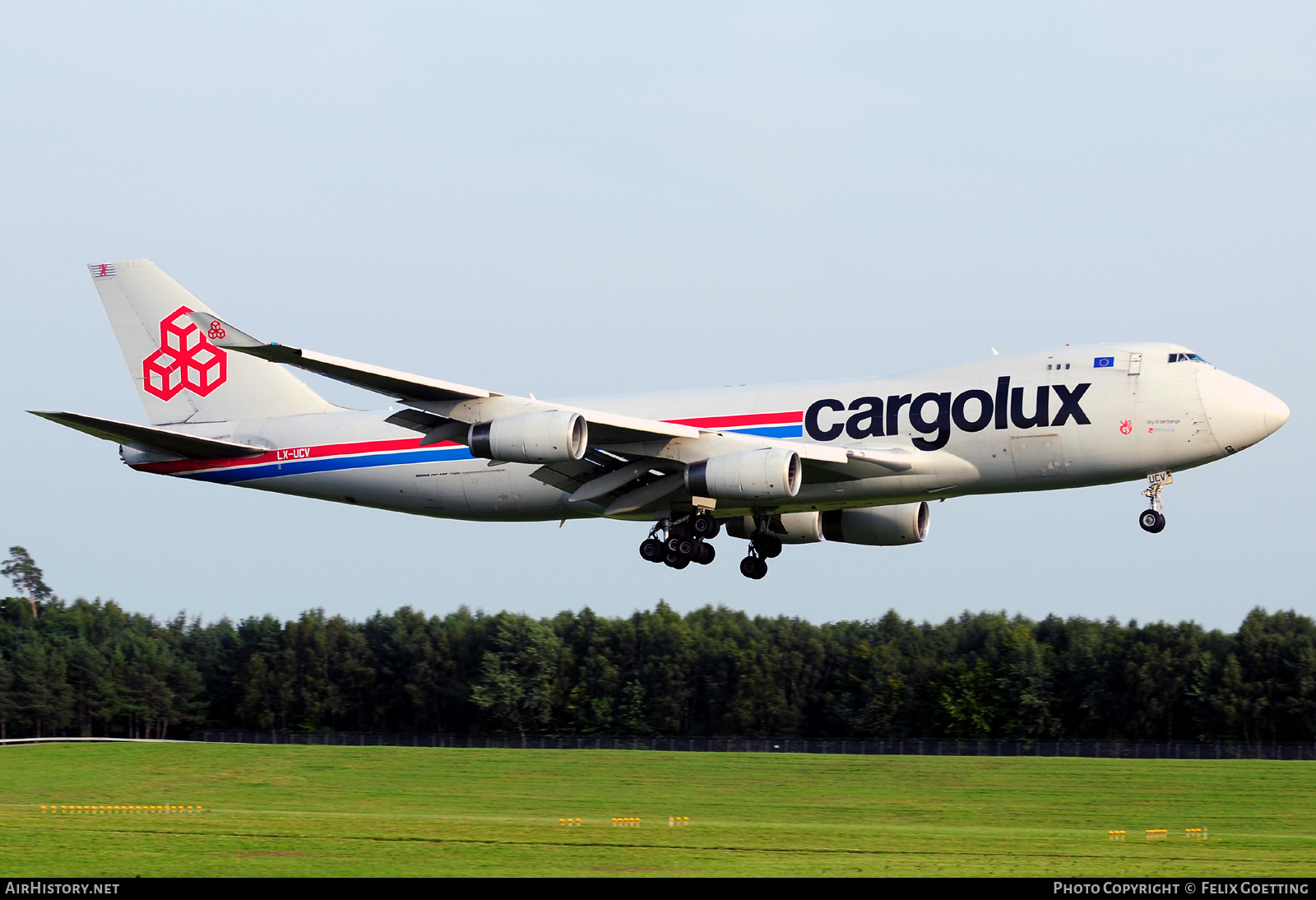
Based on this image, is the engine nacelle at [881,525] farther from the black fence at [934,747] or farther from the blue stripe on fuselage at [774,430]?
the black fence at [934,747]

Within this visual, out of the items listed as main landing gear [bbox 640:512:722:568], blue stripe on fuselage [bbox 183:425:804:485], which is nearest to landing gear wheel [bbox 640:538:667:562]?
main landing gear [bbox 640:512:722:568]

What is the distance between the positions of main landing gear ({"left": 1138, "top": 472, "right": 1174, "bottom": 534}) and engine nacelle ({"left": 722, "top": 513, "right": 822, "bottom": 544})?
418 inches

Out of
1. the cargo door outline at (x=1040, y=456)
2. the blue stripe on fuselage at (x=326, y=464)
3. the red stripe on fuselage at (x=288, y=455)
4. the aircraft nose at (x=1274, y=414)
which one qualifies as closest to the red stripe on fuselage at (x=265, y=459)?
the red stripe on fuselage at (x=288, y=455)

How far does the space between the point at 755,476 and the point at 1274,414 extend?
12.8 m

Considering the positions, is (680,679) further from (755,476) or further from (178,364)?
(755,476)

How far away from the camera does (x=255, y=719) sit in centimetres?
11738

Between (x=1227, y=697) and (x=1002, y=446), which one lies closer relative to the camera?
(x=1002, y=446)

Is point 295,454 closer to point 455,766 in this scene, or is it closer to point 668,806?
point 668,806

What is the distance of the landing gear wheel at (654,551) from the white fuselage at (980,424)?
71.1 inches

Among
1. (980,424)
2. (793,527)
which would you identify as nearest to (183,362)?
(793,527)

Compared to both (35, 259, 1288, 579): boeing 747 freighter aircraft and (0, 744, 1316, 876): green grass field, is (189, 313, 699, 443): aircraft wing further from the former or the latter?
(0, 744, 1316, 876): green grass field

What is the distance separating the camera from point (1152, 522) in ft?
126
